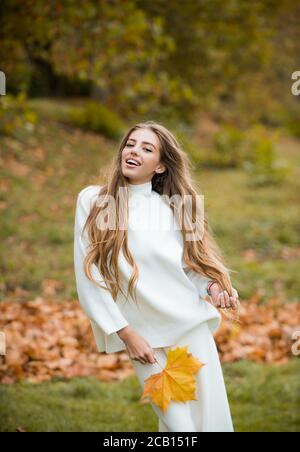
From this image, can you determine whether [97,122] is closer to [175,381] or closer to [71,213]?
[71,213]

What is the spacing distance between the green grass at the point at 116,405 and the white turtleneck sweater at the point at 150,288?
1180 millimetres

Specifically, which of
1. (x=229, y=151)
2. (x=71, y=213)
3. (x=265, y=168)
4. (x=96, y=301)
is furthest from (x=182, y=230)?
(x=229, y=151)

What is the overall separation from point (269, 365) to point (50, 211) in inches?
192

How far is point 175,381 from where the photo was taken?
2.33 metres

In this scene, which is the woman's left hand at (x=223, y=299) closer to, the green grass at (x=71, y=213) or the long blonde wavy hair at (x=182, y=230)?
the long blonde wavy hair at (x=182, y=230)

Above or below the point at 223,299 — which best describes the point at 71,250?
above

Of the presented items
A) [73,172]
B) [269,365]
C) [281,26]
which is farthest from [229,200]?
[281,26]

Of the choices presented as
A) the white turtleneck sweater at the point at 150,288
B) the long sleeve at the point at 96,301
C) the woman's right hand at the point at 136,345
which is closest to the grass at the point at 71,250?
the white turtleneck sweater at the point at 150,288

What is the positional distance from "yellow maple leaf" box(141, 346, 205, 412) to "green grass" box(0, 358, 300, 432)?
1.27 meters

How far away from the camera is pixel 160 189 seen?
277 centimetres

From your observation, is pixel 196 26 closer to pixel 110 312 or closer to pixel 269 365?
pixel 269 365

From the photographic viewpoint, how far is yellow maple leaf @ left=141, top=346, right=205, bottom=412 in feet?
7.56

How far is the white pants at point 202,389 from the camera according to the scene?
238 centimetres

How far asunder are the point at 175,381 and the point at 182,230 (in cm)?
68
